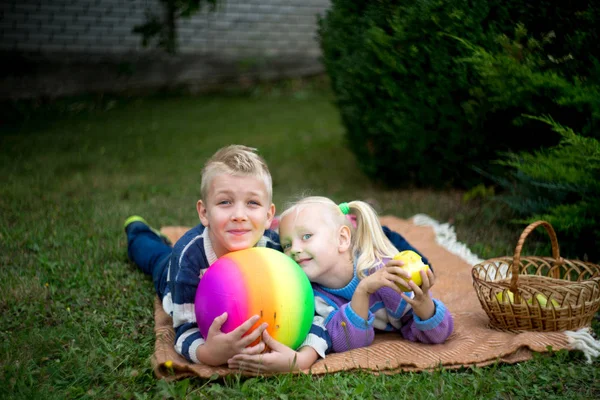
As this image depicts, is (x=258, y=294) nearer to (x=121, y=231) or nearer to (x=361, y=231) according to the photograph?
(x=361, y=231)

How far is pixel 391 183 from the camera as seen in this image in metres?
6.62

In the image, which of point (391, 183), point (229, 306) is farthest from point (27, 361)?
point (391, 183)

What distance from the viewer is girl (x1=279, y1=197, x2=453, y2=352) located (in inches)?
120

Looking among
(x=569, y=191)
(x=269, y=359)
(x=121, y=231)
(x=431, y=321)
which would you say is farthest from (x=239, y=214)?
(x=569, y=191)

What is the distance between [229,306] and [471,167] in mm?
3434

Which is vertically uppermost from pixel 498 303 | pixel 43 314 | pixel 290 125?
pixel 498 303

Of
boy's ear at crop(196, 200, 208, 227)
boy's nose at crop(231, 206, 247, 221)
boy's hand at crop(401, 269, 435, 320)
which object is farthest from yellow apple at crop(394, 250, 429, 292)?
boy's ear at crop(196, 200, 208, 227)

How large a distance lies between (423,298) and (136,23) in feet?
37.9

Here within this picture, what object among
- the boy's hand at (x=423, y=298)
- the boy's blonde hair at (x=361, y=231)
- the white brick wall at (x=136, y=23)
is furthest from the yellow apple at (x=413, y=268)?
the white brick wall at (x=136, y=23)

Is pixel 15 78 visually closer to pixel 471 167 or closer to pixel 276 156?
pixel 276 156

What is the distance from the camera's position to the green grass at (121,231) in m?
2.82

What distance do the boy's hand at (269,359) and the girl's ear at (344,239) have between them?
26.9 inches

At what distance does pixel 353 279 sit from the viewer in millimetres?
3320

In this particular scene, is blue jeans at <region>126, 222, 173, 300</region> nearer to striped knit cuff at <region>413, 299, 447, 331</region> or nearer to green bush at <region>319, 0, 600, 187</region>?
striped knit cuff at <region>413, 299, 447, 331</region>
